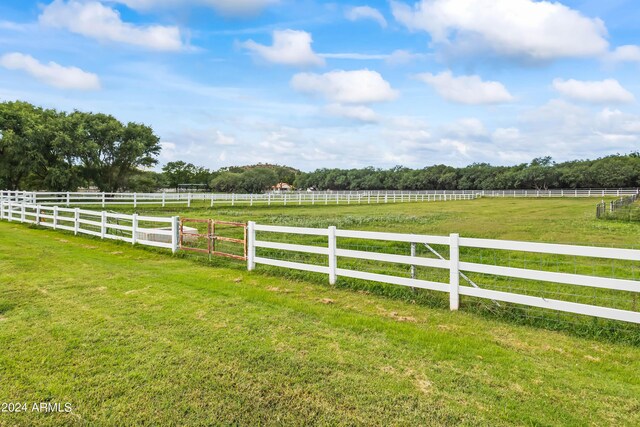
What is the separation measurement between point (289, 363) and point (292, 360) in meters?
0.08

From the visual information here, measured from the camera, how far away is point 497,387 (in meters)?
3.85

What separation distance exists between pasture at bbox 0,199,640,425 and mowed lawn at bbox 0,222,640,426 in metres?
0.02

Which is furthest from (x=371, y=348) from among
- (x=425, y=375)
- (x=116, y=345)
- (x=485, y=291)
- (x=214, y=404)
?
(x=116, y=345)

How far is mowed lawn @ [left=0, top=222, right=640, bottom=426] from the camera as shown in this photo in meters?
3.42

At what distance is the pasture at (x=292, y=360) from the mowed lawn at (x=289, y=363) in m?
0.02

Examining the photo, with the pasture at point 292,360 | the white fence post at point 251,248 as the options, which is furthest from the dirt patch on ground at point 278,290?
the white fence post at point 251,248

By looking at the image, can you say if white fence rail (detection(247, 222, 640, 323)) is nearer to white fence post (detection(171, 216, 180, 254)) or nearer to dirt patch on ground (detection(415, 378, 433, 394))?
dirt patch on ground (detection(415, 378, 433, 394))

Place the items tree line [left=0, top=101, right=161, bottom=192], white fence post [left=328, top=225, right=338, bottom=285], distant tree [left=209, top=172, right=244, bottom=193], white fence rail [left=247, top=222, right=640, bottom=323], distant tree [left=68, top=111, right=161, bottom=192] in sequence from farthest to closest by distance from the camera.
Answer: distant tree [left=209, top=172, right=244, bottom=193]
distant tree [left=68, top=111, right=161, bottom=192]
tree line [left=0, top=101, right=161, bottom=192]
white fence post [left=328, top=225, right=338, bottom=285]
white fence rail [left=247, top=222, right=640, bottom=323]

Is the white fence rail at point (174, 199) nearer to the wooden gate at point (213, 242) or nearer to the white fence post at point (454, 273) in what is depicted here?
the wooden gate at point (213, 242)

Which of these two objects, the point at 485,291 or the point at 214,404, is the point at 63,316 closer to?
the point at 214,404

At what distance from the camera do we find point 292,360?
4.34 m

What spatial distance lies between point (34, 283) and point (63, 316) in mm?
2470

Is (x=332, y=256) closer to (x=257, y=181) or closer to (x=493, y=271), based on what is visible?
(x=493, y=271)

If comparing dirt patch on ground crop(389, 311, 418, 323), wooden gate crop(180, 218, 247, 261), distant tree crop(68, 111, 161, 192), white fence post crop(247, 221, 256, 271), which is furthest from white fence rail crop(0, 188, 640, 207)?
dirt patch on ground crop(389, 311, 418, 323)
